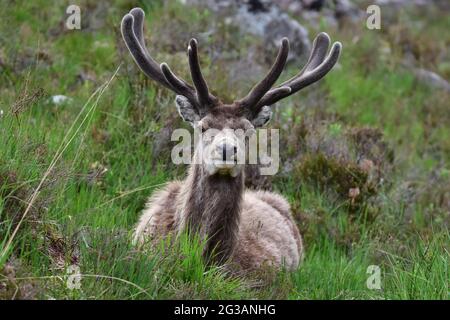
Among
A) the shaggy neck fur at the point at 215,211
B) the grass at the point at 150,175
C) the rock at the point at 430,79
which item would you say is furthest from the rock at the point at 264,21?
the shaggy neck fur at the point at 215,211

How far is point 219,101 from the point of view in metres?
7.61

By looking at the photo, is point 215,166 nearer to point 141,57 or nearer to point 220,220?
point 220,220

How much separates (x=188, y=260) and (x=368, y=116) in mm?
7410

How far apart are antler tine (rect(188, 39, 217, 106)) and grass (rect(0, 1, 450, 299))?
74 cm

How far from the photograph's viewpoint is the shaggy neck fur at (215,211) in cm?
748

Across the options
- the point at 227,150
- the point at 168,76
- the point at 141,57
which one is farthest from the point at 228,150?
the point at 141,57

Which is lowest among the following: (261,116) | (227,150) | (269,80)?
(227,150)

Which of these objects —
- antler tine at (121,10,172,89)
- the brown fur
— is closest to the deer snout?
the brown fur

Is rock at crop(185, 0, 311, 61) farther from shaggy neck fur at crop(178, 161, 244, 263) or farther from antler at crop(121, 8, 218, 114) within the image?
shaggy neck fur at crop(178, 161, 244, 263)

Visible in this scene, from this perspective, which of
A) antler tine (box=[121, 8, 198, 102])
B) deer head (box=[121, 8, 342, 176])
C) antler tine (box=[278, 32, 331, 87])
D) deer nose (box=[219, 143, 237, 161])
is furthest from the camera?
antler tine (box=[278, 32, 331, 87])

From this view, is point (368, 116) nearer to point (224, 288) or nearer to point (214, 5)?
point (214, 5)

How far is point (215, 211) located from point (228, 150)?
698 mm

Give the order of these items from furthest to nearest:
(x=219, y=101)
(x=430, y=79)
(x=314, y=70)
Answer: (x=430, y=79), (x=314, y=70), (x=219, y=101)

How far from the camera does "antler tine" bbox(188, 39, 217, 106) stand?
723 centimetres
